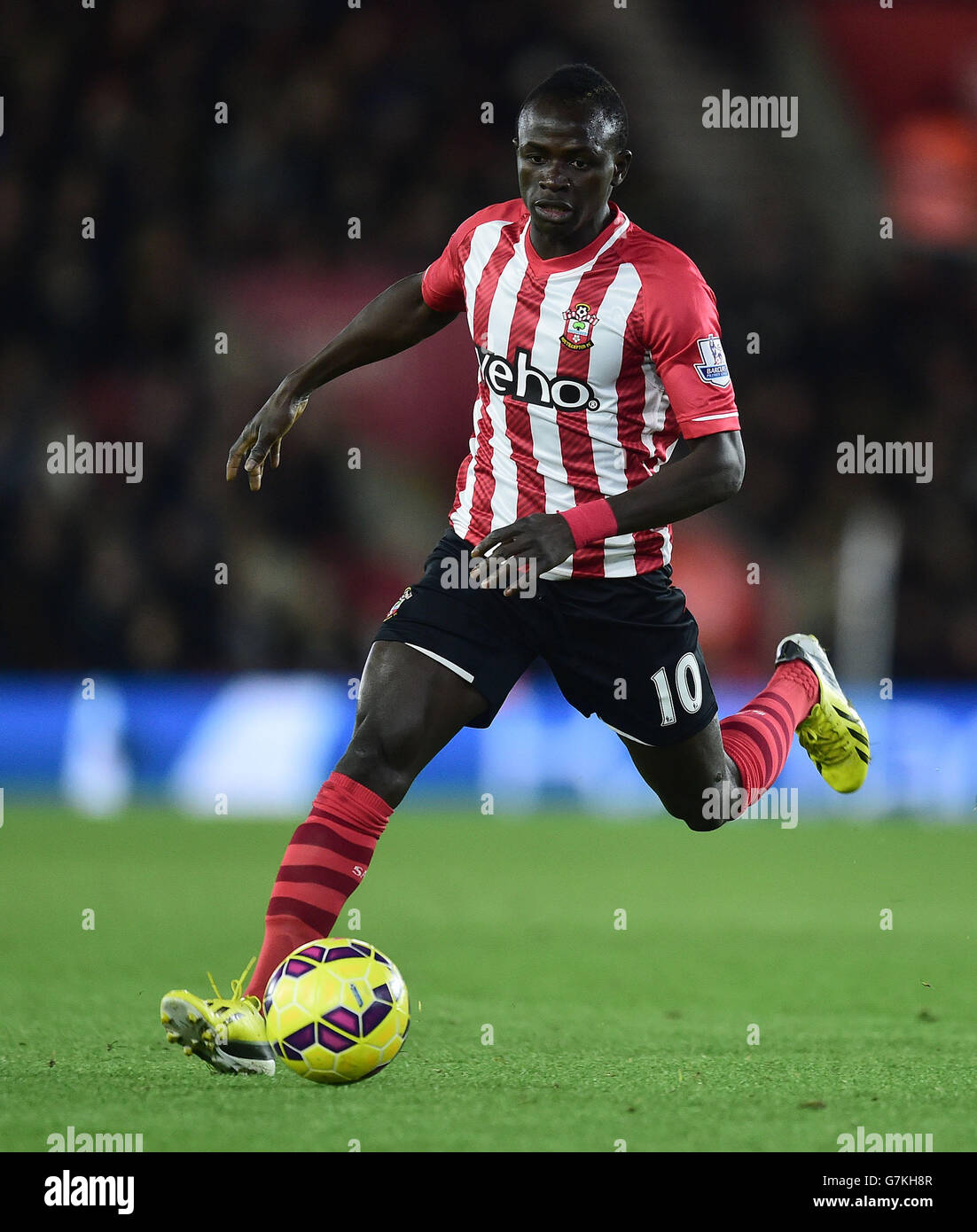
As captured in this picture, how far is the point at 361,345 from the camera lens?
198 inches

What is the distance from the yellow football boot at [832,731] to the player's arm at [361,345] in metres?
1.82

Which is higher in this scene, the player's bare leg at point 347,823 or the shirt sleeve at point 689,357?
the shirt sleeve at point 689,357

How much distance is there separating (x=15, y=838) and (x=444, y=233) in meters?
6.20

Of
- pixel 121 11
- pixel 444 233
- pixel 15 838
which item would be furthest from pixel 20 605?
pixel 121 11

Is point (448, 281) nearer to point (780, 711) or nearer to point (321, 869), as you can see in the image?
point (321, 869)

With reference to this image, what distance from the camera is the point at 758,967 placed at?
602 centimetres

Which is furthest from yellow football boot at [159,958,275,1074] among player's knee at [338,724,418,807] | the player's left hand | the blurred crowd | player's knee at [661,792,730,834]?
the blurred crowd

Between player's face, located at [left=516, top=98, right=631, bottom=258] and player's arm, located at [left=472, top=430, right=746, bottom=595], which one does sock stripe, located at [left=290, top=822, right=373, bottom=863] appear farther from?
player's face, located at [left=516, top=98, right=631, bottom=258]

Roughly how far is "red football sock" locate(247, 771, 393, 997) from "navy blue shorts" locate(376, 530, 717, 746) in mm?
412

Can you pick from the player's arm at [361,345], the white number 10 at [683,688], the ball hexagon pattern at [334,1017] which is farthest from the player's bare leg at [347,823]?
the player's arm at [361,345]

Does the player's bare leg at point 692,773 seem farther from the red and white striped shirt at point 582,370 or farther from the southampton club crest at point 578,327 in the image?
the southampton club crest at point 578,327

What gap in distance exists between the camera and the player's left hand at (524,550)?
399cm

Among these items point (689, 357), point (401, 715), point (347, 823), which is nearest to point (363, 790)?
point (347, 823)

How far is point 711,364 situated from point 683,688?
0.93 m
